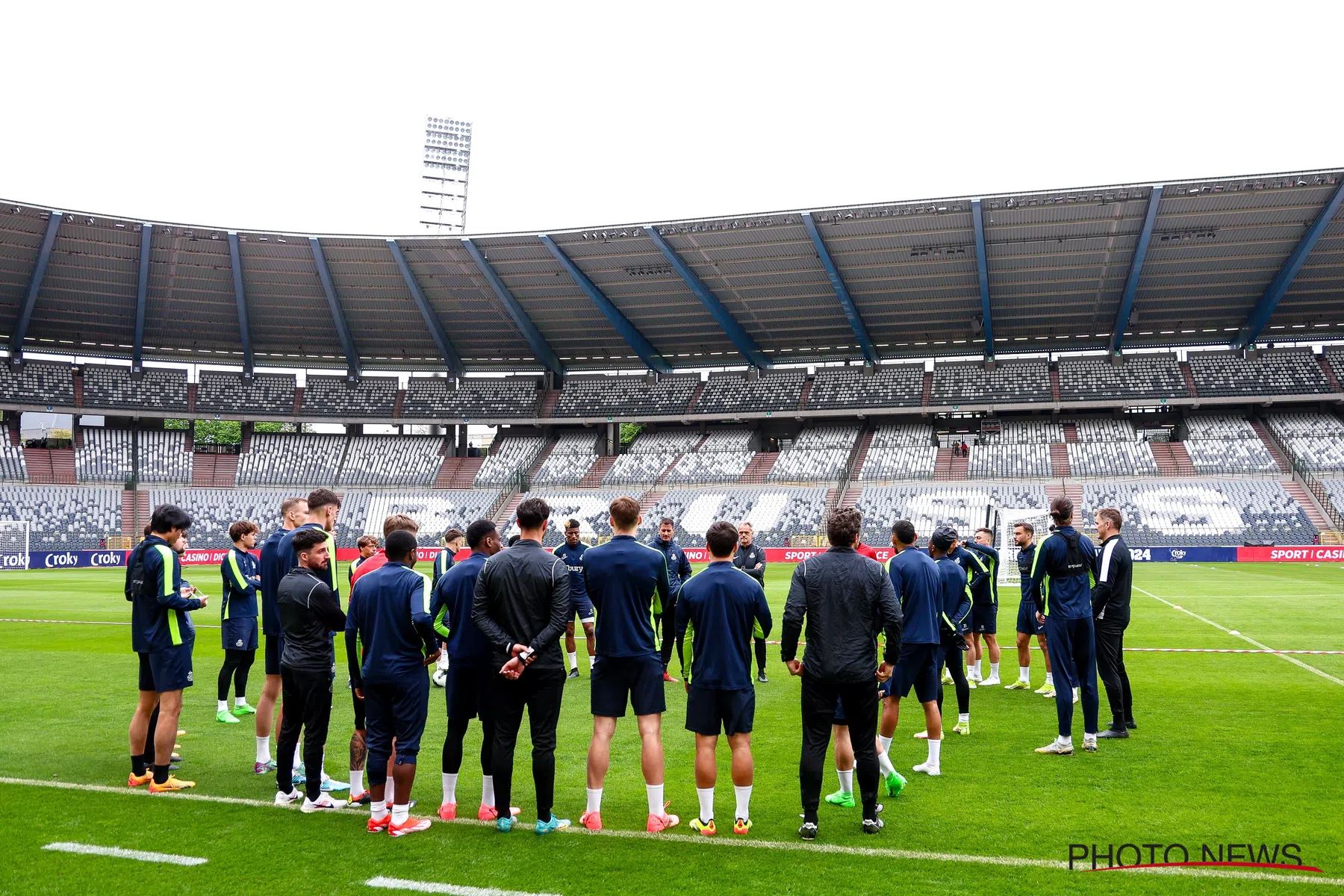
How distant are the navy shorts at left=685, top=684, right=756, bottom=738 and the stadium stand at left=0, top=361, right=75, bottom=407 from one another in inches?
2156

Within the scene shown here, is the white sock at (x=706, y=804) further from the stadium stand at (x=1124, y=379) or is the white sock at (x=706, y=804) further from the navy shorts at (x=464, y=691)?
the stadium stand at (x=1124, y=379)

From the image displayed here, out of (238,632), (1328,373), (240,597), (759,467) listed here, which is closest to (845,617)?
(240,597)

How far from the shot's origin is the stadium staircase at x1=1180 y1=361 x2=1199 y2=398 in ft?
152

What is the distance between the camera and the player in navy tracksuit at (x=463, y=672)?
250 inches

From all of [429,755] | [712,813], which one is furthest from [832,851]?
[429,755]

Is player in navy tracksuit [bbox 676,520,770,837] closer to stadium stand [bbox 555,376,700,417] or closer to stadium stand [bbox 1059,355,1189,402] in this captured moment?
stadium stand [bbox 1059,355,1189,402]

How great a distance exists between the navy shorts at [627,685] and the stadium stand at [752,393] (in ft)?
Result: 150

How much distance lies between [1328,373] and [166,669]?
Result: 53.4 metres

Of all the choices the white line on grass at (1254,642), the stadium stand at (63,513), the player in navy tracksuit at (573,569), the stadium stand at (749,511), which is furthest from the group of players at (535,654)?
the stadium stand at (63,513)

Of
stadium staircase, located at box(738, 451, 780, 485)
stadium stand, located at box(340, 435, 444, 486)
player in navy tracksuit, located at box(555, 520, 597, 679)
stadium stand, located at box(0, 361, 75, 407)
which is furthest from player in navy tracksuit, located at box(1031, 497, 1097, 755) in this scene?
stadium stand, located at box(0, 361, 75, 407)

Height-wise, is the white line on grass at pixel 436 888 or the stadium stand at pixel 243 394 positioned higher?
the stadium stand at pixel 243 394

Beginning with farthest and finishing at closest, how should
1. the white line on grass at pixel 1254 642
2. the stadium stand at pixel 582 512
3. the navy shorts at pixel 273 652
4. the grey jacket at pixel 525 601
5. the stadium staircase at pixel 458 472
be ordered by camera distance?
the stadium staircase at pixel 458 472
the stadium stand at pixel 582 512
the white line on grass at pixel 1254 642
the navy shorts at pixel 273 652
the grey jacket at pixel 525 601

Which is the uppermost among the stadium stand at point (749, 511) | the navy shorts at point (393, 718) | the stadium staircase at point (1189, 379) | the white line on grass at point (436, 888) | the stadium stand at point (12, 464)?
the stadium staircase at point (1189, 379)

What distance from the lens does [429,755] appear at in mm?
8492
